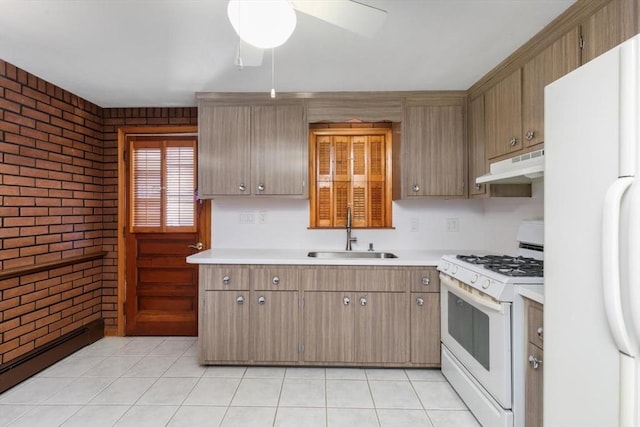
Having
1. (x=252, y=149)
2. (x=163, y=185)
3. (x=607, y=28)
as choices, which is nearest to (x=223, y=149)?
(x=252, y=149)

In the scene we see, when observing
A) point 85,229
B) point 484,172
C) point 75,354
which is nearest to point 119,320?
point 75,354

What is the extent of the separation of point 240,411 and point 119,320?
76.2 inches

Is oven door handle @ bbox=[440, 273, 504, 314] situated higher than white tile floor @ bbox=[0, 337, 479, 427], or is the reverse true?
oven door handle @ bbox=[440, 273, 504, 314]

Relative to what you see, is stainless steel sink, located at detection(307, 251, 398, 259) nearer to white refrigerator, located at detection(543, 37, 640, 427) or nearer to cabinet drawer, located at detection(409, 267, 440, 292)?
cabinet drawer, located at detection(409, 267, 440, 292)

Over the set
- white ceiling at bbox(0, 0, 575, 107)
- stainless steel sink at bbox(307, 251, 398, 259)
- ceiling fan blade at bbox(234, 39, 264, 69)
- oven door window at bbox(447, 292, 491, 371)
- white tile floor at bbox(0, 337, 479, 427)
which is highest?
white ceiling at bbox(0, 0, 575, 107)

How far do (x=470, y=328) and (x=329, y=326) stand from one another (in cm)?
102

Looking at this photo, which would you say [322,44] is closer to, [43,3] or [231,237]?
[43,3]

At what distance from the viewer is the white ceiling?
1.69 meters

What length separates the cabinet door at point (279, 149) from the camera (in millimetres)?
2836

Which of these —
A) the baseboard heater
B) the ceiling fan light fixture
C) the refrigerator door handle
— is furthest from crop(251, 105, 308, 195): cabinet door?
the refrigerator door handle

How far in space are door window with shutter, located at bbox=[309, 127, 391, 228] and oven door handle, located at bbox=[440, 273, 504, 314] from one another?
96 centimetres

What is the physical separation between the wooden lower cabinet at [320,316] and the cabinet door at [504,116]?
1.04m

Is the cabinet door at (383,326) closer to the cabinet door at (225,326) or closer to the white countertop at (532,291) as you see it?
the cabinet door at (225,326)

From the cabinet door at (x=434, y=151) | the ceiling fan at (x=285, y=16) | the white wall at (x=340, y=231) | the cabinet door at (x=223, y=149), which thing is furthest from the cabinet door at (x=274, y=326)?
the ceiling fan at (x=285, y=16)
